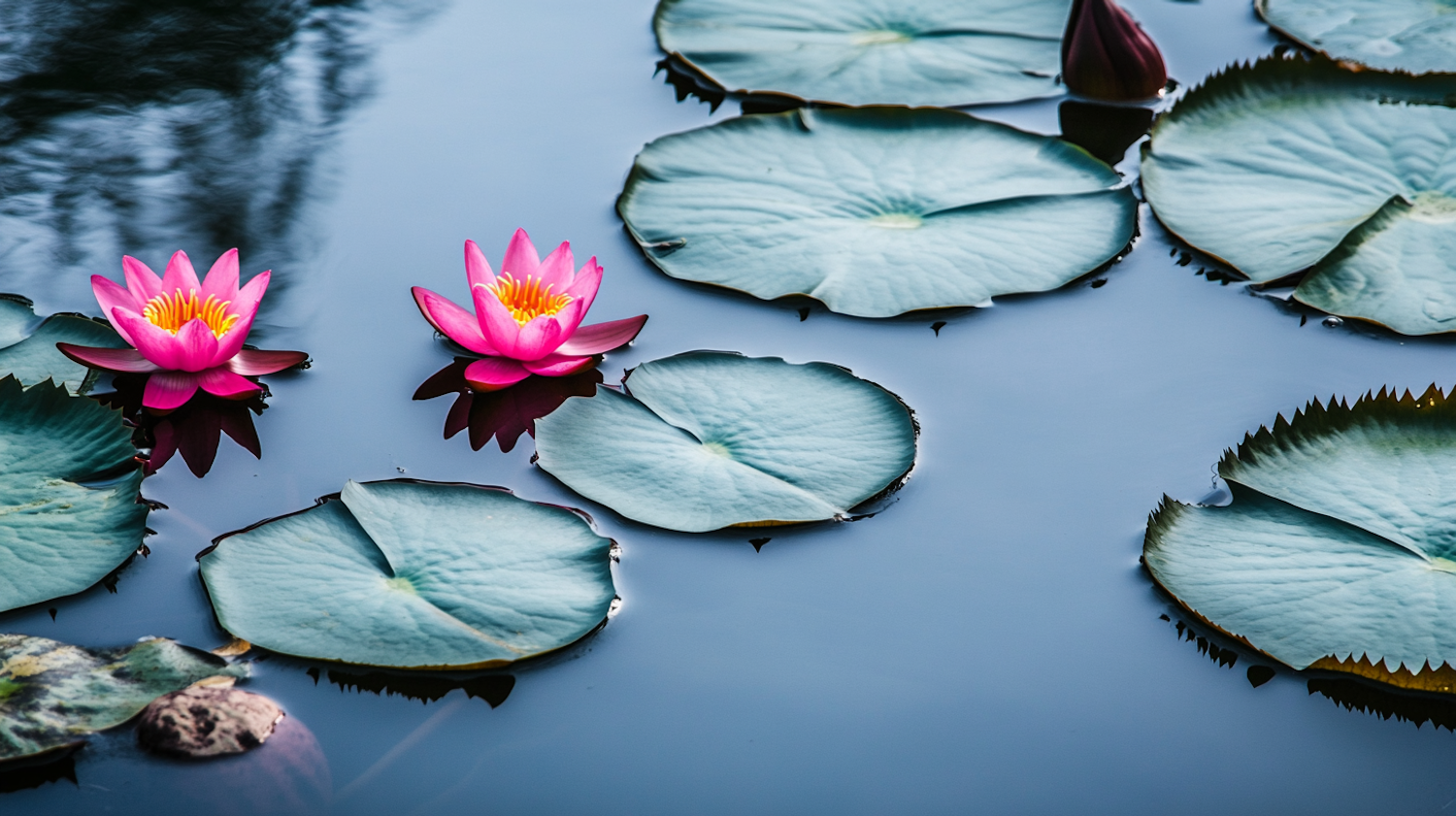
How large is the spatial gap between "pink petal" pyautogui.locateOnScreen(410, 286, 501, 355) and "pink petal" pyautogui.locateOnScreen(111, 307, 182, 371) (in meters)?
0.42

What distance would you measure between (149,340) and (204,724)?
792 millimetres

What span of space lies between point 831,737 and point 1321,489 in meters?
0.94

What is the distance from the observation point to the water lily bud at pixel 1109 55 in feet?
9.87

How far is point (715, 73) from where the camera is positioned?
3.16m

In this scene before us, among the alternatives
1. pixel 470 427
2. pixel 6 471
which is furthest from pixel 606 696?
pixel 6 471

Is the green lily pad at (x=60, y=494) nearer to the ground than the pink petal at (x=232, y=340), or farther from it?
nearer to the ground

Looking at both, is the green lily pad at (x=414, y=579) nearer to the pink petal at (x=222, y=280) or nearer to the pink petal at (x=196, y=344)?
the pink petal at (x=196, y=344)

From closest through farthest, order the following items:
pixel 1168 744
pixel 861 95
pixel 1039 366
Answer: pixel 1168 744, pixel 1039 366, pixel 861 95

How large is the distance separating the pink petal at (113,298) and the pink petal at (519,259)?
659 mm

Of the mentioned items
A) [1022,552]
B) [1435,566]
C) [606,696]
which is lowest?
[606,696]

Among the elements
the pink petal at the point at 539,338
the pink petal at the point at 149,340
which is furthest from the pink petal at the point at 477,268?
the pink petal at the point at 149,340

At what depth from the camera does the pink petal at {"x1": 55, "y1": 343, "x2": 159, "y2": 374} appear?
207 centimetres

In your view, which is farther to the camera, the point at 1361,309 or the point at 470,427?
the point at 1361,309

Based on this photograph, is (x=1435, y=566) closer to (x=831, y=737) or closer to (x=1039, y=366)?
(x=1039, y=366)
